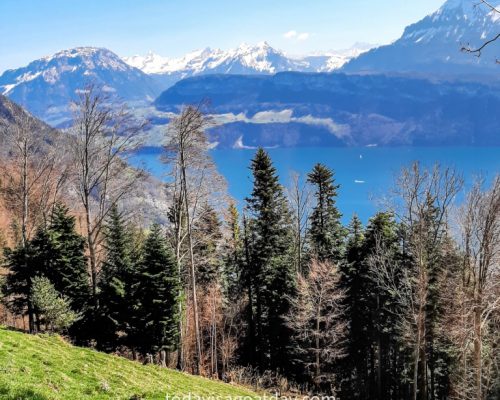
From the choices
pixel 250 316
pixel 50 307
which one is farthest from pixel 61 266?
pixel 250 316

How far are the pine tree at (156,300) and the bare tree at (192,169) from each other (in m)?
1.59

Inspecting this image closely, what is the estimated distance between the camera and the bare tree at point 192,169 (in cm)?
2578

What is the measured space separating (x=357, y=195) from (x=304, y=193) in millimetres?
129050

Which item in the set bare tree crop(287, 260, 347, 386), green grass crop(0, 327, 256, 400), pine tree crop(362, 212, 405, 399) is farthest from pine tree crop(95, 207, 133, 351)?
pine tree crop(362, 212, 405, 399)

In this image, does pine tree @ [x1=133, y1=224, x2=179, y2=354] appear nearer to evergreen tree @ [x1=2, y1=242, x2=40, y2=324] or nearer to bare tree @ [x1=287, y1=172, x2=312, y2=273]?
evergreen tree @ [x1=2, y1=242, x2=40, y2=324]

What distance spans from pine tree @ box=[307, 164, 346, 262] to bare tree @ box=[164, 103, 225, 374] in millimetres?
12445

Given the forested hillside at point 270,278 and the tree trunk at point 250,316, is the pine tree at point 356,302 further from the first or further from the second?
the tree trunk at point 250,316

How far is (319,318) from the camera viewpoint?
3198cm

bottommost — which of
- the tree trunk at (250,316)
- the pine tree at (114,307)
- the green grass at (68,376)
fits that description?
the tree trunk at (250,316)

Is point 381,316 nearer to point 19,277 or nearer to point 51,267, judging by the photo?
point 51,267

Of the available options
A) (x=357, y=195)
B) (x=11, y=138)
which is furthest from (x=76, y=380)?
(x=357, y=195)

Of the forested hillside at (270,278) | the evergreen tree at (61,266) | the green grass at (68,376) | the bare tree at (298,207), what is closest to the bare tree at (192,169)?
the forested hillside at (270,278)

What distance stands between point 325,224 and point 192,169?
51.2 feet

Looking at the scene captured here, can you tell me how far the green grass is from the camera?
11047 mm
